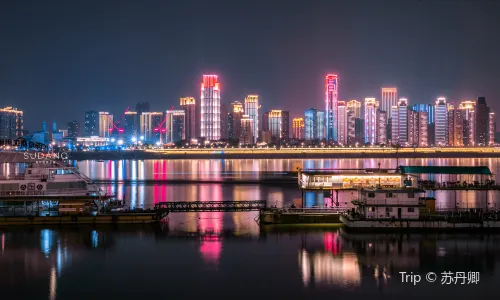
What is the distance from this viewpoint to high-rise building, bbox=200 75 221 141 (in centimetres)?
17750

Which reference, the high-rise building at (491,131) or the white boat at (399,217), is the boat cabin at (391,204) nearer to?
the white boat at (399,217)

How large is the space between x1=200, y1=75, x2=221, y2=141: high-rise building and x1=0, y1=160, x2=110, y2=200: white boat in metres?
150

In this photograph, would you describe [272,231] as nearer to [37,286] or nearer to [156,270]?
[156,270]

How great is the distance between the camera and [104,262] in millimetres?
19672

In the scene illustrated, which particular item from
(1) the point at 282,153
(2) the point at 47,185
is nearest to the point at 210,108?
(1) the point at 282,153

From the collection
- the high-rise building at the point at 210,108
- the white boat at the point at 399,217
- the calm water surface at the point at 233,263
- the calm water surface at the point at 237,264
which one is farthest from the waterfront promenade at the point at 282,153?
the calm water surface at the point at 237,264

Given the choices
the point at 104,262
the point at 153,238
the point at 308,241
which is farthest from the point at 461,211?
the point at 104,262

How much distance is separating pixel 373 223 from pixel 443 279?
5.96 meters

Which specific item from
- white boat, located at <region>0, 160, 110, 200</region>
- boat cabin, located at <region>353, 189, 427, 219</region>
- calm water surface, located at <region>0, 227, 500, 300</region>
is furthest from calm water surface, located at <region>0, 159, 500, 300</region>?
white boat, located at <region>0, 160, 110, 200</region>

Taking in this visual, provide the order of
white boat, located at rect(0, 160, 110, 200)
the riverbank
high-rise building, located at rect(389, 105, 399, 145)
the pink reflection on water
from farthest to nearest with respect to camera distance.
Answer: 1. high-rise building, located at rect(389, 105, 399, 145)
2. the riverbank
3. white boat, located at rect(0, 160, 110, 200)
4. the pink reflection on water

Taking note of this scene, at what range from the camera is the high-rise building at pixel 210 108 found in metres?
178

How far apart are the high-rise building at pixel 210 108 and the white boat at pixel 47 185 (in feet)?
493

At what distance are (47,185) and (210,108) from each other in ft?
502

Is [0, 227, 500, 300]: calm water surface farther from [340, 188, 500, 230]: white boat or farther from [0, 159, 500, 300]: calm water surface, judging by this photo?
[340, 188, 500, 230]: white boat
